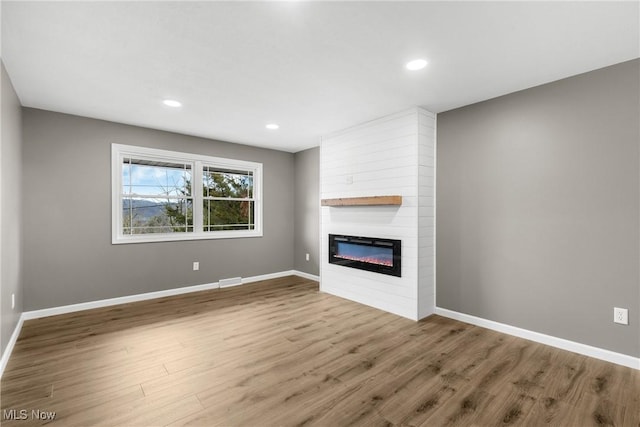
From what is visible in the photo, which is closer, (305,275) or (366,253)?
(366,253)

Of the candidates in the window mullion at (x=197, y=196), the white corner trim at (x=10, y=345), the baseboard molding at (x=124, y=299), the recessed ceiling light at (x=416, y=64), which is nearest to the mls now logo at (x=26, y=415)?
the white corner trim at (x=10, y=345)

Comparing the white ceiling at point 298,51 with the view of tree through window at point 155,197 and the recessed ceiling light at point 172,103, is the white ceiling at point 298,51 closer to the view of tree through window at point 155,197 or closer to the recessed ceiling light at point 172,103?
the recessed ceiling light at point 172,103

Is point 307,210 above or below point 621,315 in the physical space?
above

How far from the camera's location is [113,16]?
6.24 feet

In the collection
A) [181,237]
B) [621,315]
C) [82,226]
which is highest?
[82,226]

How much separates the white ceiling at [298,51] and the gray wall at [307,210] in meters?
2.16

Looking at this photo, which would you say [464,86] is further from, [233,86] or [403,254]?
[233,86]

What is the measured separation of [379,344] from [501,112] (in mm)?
2711

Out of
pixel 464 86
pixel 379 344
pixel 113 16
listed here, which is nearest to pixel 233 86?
pixel 113 16

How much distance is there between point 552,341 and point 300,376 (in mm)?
2405

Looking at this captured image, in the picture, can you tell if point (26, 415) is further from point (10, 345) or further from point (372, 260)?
point (372, 260)

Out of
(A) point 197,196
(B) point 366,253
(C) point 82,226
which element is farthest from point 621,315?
(C) point 82,226

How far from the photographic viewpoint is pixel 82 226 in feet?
12.6

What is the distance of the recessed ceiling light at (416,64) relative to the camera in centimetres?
247
